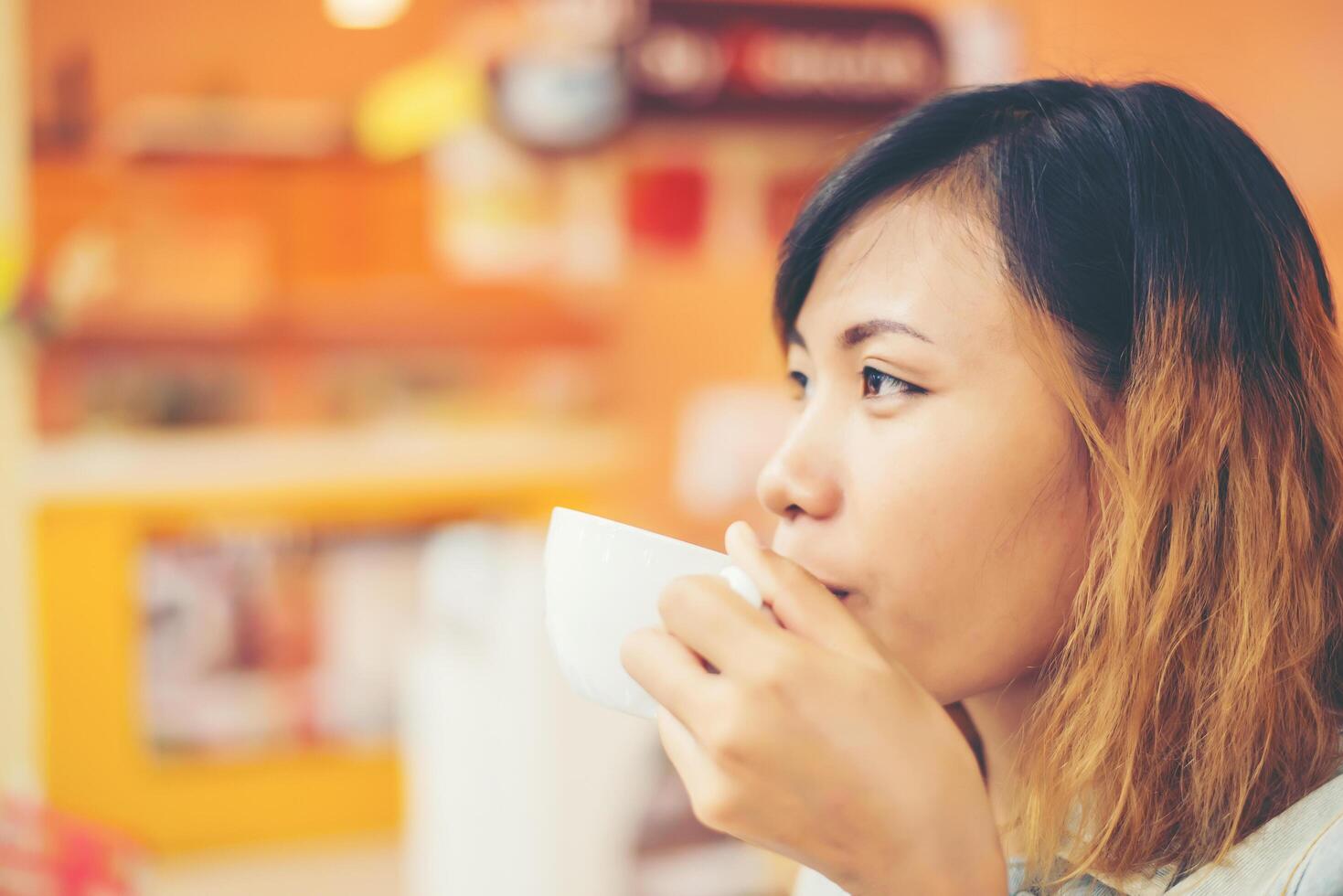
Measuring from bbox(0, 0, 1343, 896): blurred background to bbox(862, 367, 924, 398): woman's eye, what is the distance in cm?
25

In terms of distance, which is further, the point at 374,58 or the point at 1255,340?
the point at 374,58

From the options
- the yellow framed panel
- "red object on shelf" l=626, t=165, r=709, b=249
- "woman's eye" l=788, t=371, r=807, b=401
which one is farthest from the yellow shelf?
"woman's eye" l=788, t=371, r=807, b=401

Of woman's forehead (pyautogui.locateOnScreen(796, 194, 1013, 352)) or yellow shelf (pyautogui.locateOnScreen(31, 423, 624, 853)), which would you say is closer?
woman's forehead (pyautogui.locateOnScreen(796, 194, 1013, 352))

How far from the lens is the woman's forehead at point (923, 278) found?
73cm

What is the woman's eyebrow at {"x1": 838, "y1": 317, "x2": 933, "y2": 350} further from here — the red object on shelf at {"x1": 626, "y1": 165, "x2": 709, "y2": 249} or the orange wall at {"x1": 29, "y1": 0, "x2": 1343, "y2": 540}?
the red object on shelf at {"x1": 626, "y1": 165, "x2": 709, "y2": 249}

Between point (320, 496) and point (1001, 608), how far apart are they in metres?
3.03

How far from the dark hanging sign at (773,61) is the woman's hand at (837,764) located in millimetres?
1915

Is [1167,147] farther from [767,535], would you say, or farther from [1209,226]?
[767,535]

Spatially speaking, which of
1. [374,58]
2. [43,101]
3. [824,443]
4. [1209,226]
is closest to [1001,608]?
[824,443]

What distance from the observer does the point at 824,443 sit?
0.75 metres

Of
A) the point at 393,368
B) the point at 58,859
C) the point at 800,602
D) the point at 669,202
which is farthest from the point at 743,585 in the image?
the point at 393,368

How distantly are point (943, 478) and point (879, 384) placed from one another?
0.27 ft

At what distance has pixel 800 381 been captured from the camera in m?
0.87

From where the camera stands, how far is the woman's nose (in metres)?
0.74
